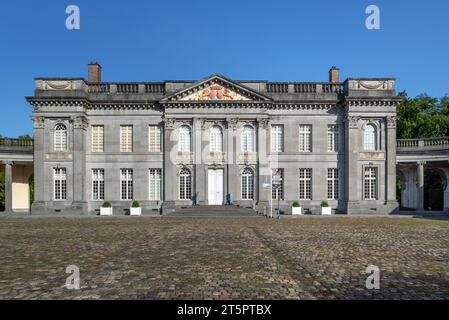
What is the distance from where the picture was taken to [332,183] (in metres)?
32.8

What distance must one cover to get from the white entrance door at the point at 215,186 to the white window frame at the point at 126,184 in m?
7.13

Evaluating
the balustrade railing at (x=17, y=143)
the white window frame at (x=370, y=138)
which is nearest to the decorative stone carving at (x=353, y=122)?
the white window frame at (x=370, y=138)

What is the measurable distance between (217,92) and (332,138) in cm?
1137

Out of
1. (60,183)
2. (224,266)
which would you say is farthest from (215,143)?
(224,266)

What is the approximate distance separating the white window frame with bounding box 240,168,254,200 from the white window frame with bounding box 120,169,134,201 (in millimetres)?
10071

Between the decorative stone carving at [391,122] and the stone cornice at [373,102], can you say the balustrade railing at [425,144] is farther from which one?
the stone cornice at [373,102]

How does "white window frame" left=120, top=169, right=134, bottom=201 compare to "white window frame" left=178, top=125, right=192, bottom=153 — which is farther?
"white window frame" left=120, top=169, right=134, bottom=201

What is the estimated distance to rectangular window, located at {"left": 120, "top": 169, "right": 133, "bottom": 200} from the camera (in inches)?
1284

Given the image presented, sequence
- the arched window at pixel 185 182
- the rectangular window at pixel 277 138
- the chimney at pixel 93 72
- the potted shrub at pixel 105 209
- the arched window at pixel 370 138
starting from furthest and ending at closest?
the chimney at pixel 93 72
the rectangular window at pixel 277 138
the arched window at pixel 185 182
the arched window at pixel 370 138
the potted shrub at pixel 105 209

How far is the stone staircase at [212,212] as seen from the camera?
2677 centimetres

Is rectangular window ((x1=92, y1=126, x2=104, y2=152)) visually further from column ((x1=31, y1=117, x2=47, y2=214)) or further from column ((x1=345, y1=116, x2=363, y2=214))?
column ((x1=345, y1=116, x2=363, y2=214))

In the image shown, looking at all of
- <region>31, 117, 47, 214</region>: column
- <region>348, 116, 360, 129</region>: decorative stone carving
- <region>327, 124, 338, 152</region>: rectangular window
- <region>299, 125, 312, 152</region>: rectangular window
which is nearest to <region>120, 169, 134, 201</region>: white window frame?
<region>31, 117, 47, 214</region>: column

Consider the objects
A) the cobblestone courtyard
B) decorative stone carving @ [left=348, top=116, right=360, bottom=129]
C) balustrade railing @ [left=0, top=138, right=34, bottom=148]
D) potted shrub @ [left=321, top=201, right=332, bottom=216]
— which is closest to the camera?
the cobblestone courtyard
